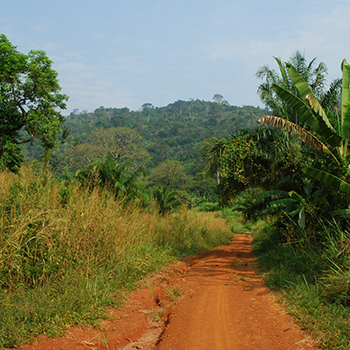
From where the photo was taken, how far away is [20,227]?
488cm

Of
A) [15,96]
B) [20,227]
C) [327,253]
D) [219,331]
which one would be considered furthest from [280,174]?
[15,96]

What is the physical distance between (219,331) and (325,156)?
682cm

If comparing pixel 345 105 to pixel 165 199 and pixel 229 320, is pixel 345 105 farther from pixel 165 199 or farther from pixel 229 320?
pixel 165 199

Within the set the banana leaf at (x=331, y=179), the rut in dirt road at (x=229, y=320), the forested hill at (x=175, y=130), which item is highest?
the forested hill at (x=175, y=130)

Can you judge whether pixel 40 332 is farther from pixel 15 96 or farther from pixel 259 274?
pixel 15 96

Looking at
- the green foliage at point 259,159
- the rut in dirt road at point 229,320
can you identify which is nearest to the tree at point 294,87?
the green foliage at point 259,159

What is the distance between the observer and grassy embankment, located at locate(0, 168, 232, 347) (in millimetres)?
4195

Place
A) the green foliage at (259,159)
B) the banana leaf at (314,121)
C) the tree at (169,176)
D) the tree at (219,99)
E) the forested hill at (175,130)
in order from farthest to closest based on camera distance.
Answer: the tree at (219,99) → the forested hill at (175,130) → the tree at (169,176) → the green foliage at (259,159) → the banana leaf at (314,121)

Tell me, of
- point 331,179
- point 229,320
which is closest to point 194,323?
point 229,320

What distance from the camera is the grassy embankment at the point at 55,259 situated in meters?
4.20

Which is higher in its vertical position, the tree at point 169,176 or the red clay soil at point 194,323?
the tree at point 169,176

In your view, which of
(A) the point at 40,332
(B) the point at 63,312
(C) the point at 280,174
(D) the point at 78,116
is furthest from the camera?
(D) the point at 78,116

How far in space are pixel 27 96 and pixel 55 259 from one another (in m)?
18.8

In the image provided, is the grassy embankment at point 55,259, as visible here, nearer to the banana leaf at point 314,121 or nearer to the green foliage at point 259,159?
the banana leaf at point 314,121
